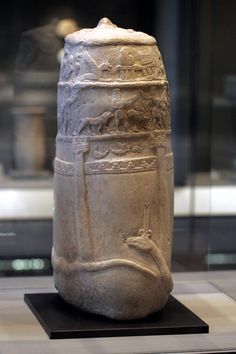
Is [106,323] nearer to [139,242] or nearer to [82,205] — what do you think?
[139,242]

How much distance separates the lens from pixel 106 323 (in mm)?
3877

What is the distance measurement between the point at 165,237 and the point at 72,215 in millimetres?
366

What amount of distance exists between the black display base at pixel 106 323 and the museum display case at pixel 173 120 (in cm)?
74

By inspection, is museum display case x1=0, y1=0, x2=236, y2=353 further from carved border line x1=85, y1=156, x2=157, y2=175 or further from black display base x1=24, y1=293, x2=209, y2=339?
carved border line x1=85, y1=156, x2=157, y2=175

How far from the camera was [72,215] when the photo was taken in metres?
3.88

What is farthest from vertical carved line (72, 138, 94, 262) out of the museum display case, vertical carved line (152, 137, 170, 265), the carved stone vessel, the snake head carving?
the museum display case

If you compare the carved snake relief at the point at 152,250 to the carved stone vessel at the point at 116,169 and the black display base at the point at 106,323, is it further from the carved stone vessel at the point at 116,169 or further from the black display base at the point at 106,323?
the black display base at the point at 106,323

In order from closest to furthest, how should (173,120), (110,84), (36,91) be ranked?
(110,84)
(36,91)
(173,120)

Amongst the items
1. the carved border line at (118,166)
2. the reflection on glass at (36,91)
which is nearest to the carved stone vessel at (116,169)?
the carved border line at (118,166)

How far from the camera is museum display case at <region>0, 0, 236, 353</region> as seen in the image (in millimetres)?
5145

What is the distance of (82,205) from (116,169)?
0.19m

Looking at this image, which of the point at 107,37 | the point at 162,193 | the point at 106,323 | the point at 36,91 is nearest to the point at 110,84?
the point at 107,37

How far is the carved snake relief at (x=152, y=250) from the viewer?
381 cm

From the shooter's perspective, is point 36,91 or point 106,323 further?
point 36,91
